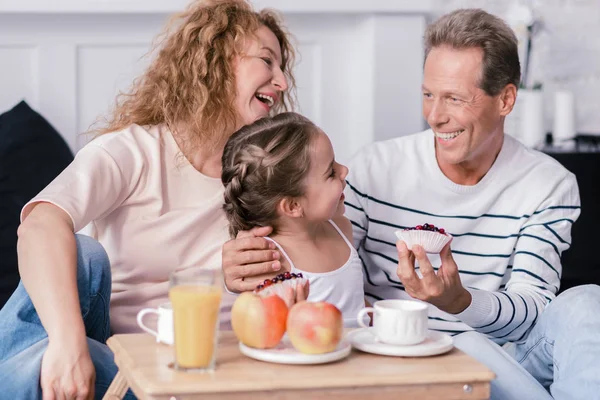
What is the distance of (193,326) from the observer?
1332 millimetres

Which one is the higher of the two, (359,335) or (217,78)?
(217,78)

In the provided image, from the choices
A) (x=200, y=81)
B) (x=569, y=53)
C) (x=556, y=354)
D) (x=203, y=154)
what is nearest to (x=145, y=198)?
(x=203, y=154)

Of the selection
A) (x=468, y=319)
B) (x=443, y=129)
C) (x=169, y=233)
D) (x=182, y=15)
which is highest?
(x=182, y=15)

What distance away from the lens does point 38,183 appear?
278 cm

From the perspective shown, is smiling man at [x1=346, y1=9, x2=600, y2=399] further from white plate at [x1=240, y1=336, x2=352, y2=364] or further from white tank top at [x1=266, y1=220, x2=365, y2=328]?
white plate at [x1=240, y1=336, x2=352, y2=364]

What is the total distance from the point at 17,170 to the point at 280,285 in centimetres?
147

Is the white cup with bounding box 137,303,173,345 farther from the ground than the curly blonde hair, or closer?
closer

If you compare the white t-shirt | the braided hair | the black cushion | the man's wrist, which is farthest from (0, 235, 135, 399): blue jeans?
the black cushion

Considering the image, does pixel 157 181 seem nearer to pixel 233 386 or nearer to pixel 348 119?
pixel 233 386

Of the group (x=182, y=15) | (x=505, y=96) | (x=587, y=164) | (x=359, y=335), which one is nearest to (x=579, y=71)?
(x=587, y=164)

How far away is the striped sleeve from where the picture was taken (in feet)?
6.56

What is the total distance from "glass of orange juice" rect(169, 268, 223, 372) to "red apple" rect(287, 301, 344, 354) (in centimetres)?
13

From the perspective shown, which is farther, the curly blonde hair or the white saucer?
the curly blonde hair

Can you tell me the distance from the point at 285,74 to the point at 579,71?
65.1 inches
